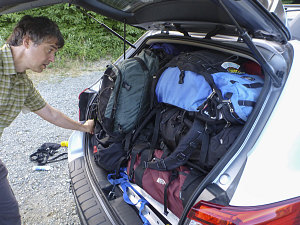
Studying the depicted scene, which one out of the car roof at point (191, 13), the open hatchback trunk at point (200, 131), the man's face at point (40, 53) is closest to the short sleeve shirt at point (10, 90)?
the man's face at point (40, 53)

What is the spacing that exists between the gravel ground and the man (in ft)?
1.74

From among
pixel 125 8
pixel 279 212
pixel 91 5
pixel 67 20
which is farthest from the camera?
pixel 67 20

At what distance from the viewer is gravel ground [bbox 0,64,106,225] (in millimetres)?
2290

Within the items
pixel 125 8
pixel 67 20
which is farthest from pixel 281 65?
pixel 67 20

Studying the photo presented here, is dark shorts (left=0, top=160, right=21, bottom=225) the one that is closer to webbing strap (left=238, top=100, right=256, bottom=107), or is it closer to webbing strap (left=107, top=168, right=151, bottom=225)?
webbing strap (left=107, top=168, right=151, bottom=225)

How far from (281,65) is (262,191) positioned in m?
0.61

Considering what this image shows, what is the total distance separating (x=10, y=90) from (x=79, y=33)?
639 centimetres

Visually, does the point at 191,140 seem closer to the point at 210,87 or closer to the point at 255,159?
the point at 210,87

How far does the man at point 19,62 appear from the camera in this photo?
4.83ft

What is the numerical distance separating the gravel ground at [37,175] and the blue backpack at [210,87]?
151 cm

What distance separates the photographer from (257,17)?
115cm

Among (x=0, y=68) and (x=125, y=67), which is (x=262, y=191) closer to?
(x=125, y=67)

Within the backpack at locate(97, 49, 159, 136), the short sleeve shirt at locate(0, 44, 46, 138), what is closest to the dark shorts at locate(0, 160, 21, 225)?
the short sleeve shirt at locate(0, 44, 46, 138)

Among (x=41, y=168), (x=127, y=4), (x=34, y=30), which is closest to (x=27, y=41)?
(x=34, y=30)
